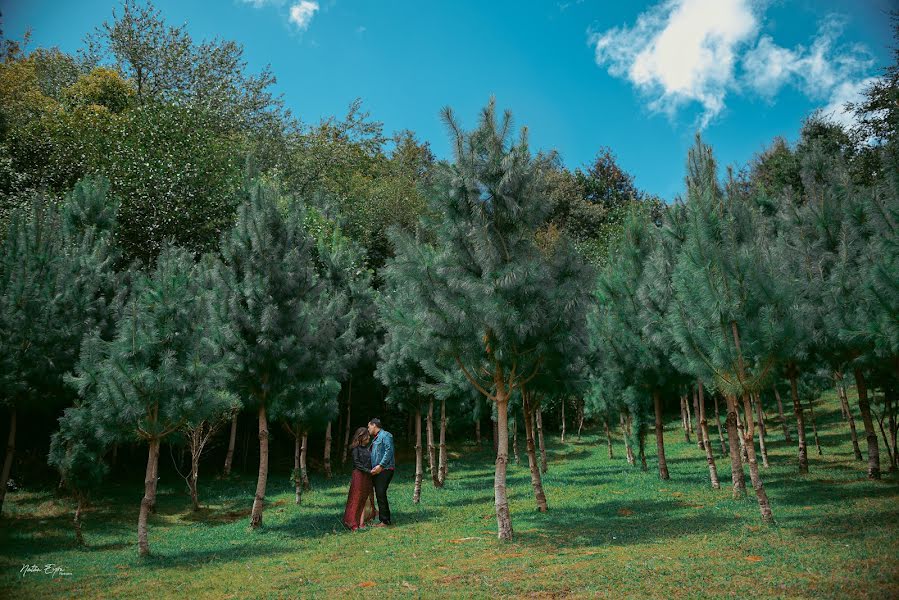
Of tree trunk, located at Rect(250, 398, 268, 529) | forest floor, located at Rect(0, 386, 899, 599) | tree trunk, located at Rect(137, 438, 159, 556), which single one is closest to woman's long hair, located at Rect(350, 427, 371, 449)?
forest floor, located at Rect(0, 386, 899, 599)

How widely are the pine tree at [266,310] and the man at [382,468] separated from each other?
10.4ft

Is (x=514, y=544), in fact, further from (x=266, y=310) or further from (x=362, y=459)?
(x=266, y=310)

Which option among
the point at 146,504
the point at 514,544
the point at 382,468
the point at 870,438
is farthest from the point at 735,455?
the point at 146,504

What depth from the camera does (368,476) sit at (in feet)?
45.7

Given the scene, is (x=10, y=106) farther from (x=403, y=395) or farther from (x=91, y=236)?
(x=403, y=395)

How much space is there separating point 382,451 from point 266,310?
4.66 meters

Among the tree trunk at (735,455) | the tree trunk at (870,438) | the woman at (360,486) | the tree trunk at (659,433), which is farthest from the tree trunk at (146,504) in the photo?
the tree trunk at (870,438)

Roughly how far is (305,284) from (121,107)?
2761cm

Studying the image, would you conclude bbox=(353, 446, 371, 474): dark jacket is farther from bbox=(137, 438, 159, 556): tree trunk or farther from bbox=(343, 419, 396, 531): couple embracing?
bbox=(137, 438, 159, 556): tree trunk

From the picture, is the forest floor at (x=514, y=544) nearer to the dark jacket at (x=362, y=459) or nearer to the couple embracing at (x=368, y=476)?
the couple embracing at (x=368, y=476)

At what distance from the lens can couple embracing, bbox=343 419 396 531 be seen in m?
13.8

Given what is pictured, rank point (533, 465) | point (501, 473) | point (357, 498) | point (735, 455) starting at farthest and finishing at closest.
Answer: point (735, 455) → point (533, 465) → point (357, 498) → point (501, 473)

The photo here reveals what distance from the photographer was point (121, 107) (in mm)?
35969

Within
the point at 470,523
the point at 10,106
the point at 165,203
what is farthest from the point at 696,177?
the point at 10,106
